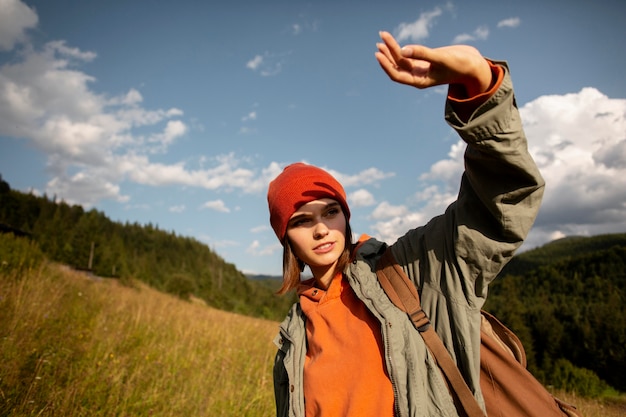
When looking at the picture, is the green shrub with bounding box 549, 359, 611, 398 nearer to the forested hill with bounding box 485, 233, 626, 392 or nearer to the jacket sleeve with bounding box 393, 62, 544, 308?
the forested hill with bounding box 485, 233, 626, 392

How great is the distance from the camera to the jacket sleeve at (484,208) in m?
0.94

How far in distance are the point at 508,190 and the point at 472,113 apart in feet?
0.76

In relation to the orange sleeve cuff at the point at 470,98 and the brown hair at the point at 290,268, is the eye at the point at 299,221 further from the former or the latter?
the orange sleeve cuff at the point at 470,98

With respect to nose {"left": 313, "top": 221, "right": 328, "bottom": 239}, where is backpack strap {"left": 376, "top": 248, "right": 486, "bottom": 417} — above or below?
below

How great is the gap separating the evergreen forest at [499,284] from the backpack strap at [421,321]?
8466 millimetres

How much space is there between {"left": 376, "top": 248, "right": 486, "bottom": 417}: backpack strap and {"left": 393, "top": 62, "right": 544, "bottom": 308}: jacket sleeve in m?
0.07

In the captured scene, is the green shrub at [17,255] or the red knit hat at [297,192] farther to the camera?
the green shrub at [17,255]

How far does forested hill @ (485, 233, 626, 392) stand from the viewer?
95.0 feet

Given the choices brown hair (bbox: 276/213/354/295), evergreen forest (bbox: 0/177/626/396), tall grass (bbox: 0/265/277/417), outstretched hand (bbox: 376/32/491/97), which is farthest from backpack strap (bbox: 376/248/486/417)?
evergreen forest (bbox: 0/177/626/396)

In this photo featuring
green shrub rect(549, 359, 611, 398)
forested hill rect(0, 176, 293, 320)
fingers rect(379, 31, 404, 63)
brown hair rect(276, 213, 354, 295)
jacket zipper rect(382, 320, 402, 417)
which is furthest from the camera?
forested hill rect(0, 176, 293, 320)

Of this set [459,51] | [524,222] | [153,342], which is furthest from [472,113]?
[153,342]

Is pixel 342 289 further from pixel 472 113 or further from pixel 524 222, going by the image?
pixel 472 113

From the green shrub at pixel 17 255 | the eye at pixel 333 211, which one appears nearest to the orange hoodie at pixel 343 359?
the eye at pixel 333 211

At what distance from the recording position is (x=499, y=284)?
213 ft
